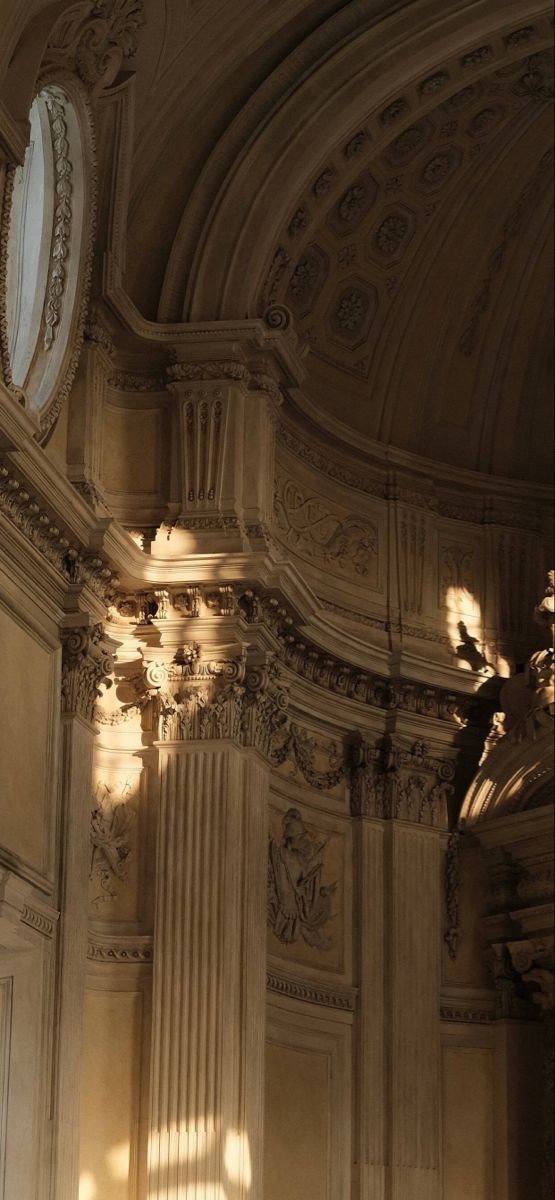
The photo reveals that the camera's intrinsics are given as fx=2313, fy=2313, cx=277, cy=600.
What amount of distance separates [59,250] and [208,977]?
18.5ft

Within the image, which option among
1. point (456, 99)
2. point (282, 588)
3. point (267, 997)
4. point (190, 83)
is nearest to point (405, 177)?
point (456, 99)

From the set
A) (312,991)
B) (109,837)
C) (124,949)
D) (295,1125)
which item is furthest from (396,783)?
(124,949)

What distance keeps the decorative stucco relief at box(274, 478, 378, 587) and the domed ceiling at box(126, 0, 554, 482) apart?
2.21 feet

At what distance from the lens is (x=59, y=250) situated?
699 inches

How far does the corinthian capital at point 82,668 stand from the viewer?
56.0 feet

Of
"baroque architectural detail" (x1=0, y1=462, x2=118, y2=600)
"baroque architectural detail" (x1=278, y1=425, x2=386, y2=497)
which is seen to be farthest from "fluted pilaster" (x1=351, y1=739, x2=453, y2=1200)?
"baroque architectural detail" (x1=0, y1=462, x2=118, y2=600)

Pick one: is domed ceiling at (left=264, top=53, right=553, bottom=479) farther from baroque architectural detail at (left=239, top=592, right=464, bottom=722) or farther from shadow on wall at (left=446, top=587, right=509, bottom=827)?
baroque architectural detail at (left=239, top=592, right=464, bottom=722)

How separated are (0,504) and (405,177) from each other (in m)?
6.30

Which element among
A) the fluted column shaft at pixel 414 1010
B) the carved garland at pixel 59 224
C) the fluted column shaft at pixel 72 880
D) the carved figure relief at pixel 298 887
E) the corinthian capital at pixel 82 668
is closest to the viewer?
the fluted column shaft at pixel 72 880

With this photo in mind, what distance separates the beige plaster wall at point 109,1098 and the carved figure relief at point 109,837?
0.85 meters

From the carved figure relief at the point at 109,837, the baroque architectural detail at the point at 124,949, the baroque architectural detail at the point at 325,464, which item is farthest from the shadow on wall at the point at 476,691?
the baroque architectural detail at the point at 124,949

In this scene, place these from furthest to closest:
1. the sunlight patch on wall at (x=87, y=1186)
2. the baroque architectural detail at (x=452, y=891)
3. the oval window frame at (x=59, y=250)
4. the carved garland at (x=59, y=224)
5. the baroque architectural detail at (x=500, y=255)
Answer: the baroque architectural detail at (x=500, y=255) < the baroque architectural detail at (x=452, y=891) < the carved garland at (x=59, y=224) < the oval window frame at (x=59, y=250) < the sunlight patch on wall at (x=87, y=1186)

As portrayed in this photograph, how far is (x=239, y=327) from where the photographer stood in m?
18.8

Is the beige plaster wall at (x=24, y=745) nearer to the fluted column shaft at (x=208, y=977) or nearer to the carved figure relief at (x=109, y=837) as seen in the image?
the carved figure relief at (x=109, y=837)
